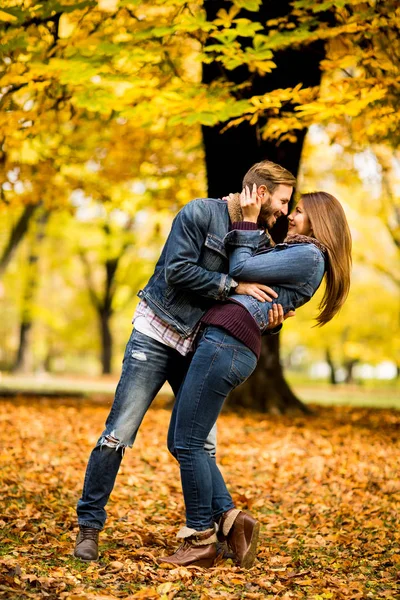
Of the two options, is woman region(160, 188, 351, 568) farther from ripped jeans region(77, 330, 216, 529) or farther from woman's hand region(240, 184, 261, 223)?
ripped jeans region(77, 330, 216, 529)

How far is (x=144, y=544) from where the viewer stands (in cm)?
414

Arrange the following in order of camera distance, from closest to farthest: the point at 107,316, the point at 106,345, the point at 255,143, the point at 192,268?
the point at 192,268 → the point at 255,143 → the point at 106,345 → the point at 107,316

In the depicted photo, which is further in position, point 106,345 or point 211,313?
point 106,345

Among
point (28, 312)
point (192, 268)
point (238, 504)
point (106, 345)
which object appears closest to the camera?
point (192, 268)

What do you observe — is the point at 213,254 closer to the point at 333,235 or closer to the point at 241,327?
the point at 241,327

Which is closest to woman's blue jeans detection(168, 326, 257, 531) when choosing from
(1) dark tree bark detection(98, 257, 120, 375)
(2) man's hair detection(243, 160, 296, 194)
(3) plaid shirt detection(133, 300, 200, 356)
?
(3) plaid shirt detection(133, 300, 200, 356)

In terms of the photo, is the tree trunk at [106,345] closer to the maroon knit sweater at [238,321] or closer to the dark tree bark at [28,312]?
the dark tree bark at [28,312]

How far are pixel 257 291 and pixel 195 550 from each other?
1447mm

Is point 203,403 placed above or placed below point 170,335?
below

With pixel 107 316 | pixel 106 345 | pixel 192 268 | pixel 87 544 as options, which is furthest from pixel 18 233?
pixel 192 268

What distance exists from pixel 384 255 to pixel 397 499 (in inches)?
628

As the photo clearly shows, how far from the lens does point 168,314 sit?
3.67 m

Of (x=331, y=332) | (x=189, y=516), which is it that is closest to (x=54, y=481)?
(x=189, y=516)

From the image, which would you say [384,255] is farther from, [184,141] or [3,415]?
[3,415]
